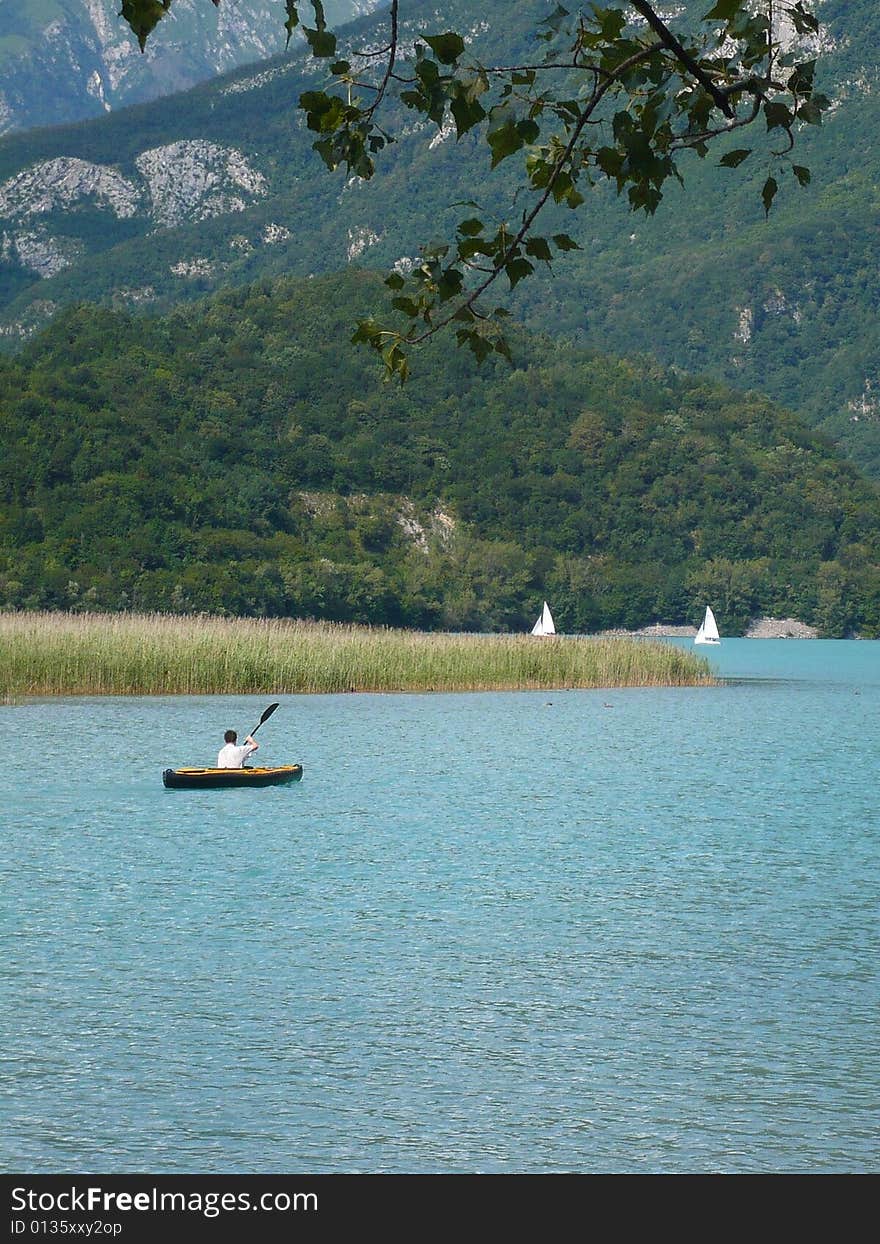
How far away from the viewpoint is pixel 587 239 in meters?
182

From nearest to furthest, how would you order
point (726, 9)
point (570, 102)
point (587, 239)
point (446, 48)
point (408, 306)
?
point (726, 9) → point (446, 48) → point (570, 102) → point (408, 306) → point (587, 239)

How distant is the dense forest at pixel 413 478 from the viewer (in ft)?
300

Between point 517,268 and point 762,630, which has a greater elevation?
point 517,268

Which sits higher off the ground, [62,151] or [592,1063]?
[62,151]

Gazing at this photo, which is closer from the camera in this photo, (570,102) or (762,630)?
(570,102)

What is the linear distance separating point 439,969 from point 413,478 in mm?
99316

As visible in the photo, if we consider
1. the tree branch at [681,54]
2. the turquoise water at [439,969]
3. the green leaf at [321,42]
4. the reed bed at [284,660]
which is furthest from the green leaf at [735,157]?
the reed bed at [284,660]

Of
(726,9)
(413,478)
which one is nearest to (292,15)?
(726,9)

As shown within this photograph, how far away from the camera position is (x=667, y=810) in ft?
76.3

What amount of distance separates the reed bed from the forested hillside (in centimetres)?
10616

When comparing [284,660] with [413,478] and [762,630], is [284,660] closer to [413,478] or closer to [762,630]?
[413,478]

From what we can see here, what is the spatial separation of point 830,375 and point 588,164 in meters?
157

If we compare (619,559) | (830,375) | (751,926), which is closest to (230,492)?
(619,559)
